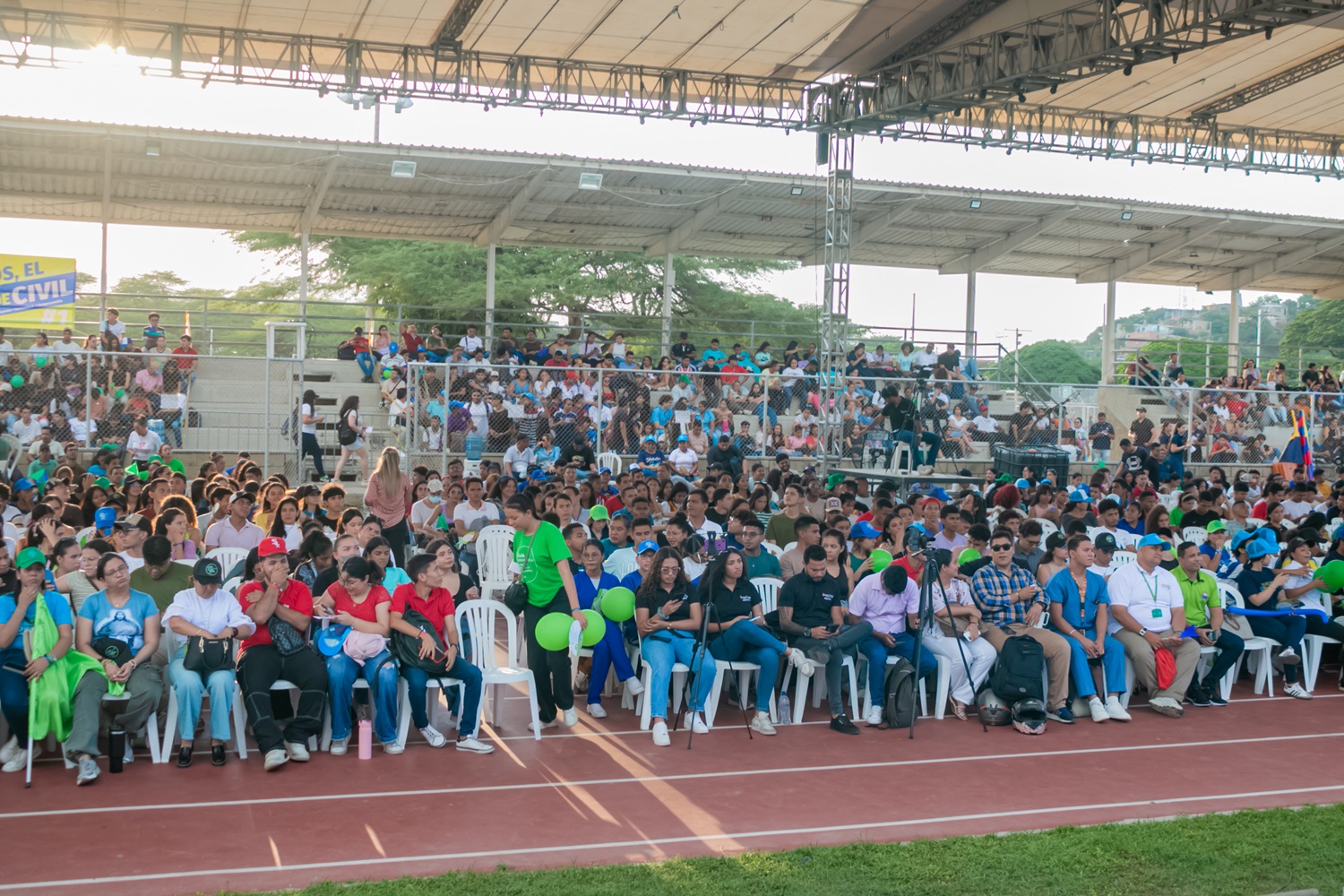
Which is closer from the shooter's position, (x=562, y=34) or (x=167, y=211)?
(x=562, y=34)

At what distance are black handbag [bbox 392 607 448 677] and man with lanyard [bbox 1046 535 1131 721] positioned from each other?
4677mm

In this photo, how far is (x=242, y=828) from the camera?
20.6ft

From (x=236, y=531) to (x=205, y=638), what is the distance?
2773 mm

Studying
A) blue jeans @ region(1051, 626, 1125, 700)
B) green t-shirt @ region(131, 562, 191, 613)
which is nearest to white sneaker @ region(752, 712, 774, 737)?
blue jeans @ region(1051, 626, 1125, 700)

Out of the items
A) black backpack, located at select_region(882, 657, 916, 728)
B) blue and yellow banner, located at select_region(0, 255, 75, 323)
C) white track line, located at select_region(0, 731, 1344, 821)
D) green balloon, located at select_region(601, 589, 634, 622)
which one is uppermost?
blue and yellow banner, located at select_region(0, 255, 75, 323)

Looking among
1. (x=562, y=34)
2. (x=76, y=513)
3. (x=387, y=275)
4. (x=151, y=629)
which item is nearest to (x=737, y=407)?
(x=562, y=34)

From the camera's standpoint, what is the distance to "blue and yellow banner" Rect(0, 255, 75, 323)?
21328 mm

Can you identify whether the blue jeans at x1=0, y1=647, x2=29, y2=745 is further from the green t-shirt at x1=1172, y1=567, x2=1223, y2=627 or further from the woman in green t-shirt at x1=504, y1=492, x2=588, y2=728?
the green t-shirt at x1=1172, y1=567, x2=1223, y2=627

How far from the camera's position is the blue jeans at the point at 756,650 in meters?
8.66

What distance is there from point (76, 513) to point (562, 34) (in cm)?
1019

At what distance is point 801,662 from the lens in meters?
8.71

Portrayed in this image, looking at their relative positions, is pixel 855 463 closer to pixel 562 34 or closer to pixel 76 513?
pixel 562 34

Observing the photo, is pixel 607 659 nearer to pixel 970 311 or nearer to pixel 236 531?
pixel 236 531

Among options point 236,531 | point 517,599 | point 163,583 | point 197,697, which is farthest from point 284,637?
point 236,531
